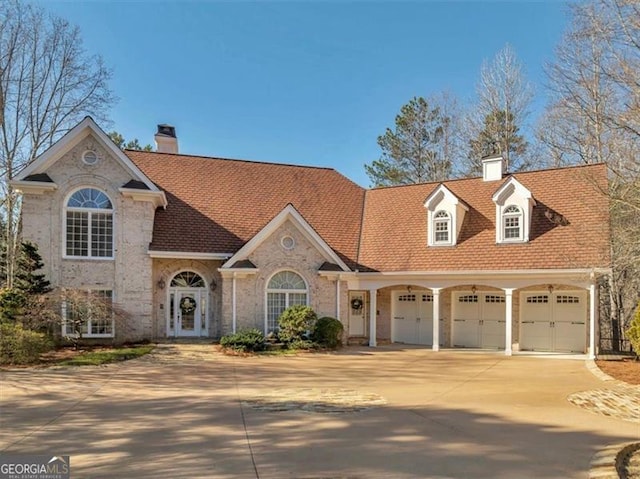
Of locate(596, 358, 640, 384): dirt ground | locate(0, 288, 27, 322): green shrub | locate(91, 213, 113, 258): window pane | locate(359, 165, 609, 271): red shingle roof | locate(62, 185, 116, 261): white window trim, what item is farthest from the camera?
locate(91, 213, 113, 258): window pane

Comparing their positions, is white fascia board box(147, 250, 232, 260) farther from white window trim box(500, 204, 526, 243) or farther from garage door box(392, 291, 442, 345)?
white window trim box(500, 204, 526, 243)

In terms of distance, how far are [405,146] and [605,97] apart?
74.6 feet

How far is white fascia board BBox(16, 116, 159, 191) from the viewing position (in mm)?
17719

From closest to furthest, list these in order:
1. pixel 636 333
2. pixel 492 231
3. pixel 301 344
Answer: pixel 636 333, pixel 301 344, pixel 492 231

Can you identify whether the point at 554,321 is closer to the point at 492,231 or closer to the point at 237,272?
the point at 492,231

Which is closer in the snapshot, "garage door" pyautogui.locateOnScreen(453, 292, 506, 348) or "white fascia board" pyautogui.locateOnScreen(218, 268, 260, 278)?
"white fascia board" pyautogui.locateOnScreen(218, 268, 260, 278)

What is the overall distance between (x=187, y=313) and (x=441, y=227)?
37.1 feet

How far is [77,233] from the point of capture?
60.6ft

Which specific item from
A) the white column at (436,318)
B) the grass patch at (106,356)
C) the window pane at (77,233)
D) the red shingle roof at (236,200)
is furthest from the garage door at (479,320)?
the window pane at (77,233)

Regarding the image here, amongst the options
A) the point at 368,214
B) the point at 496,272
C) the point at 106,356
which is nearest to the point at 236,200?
the point at 368,214

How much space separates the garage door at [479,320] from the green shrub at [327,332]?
5.56 metres

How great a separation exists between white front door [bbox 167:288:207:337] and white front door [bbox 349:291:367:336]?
655 centimetres

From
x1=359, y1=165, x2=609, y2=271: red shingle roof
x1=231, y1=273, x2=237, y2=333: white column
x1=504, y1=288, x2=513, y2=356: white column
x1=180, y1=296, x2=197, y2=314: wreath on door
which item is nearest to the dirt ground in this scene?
x1=504, y1=288, x2=513, y2=356: white column

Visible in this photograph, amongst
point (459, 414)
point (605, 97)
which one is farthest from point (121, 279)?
point (605, 97)
